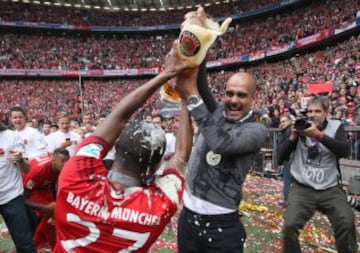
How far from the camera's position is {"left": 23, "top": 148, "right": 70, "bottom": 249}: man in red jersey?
4.49m

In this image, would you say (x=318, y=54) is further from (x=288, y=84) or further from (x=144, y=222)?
(x=144, y=222)

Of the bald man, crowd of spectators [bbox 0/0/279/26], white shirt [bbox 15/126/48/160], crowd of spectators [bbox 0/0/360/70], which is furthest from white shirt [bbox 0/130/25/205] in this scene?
crowd of spectators [bbox 0/0/279/26]

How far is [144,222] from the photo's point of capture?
1.77 metres

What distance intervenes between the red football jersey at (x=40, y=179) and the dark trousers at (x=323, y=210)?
2.64 meters

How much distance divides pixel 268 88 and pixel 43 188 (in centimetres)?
2278

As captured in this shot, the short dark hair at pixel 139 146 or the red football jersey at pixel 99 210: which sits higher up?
the short dark hair at pixel 139 146

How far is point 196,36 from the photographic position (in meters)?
2.00

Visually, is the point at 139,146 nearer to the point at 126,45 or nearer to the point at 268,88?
the point at 268,88

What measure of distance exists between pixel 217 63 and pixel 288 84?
1562cm

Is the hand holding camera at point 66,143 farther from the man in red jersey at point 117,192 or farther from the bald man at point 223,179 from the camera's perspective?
the man in red jersey at point 117,192

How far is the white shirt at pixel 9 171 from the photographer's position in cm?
421

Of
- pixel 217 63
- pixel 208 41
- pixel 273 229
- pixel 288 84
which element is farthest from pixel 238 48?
pixel 208 41

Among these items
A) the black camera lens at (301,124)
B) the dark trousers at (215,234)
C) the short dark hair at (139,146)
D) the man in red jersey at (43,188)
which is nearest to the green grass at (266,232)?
the man in red jersey at (43,188)

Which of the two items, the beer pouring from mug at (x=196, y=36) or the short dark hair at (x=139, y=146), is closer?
the short dark hair at (x=139, y=146)
